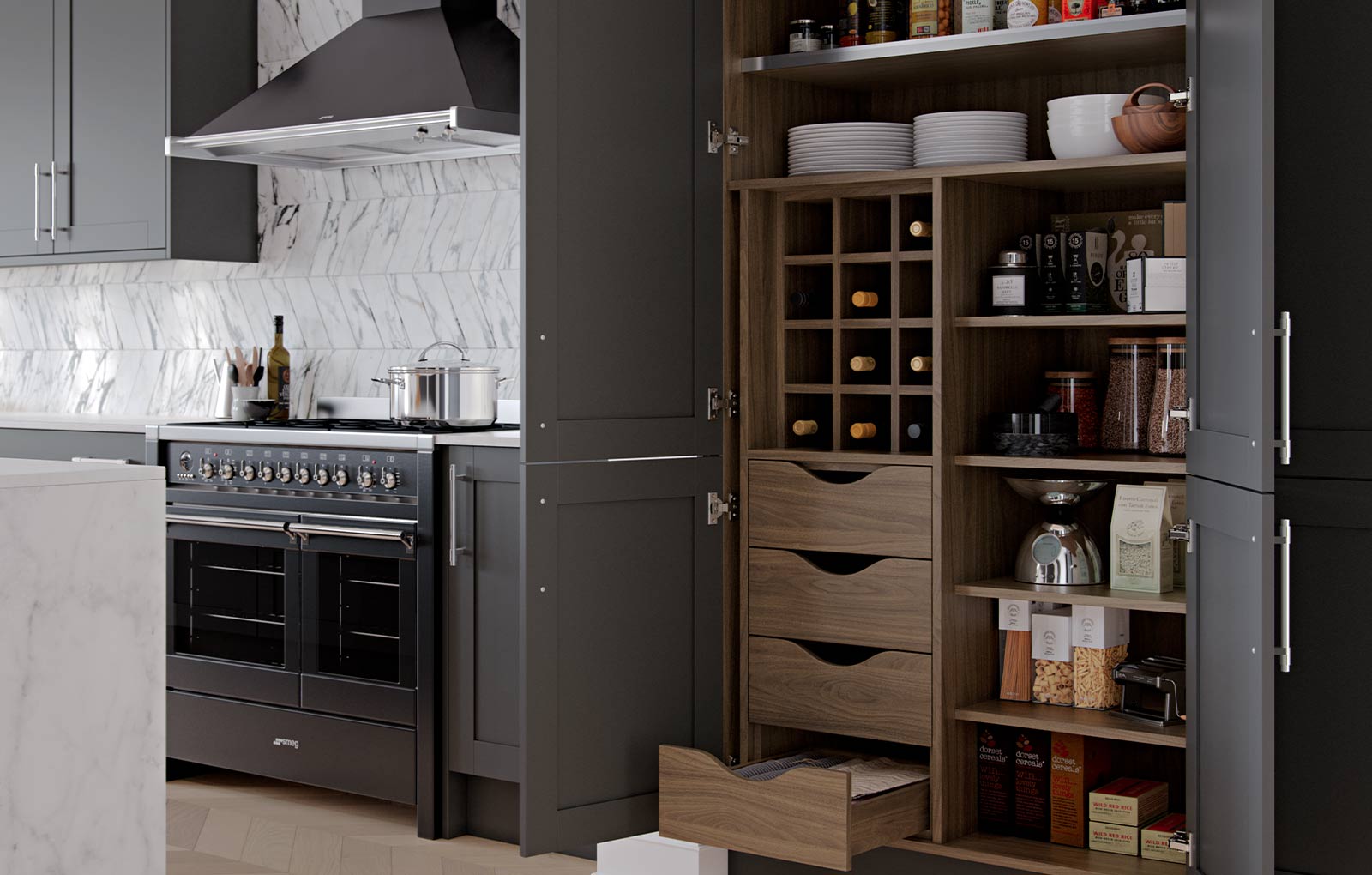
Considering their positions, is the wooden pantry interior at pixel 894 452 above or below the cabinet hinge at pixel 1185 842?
above

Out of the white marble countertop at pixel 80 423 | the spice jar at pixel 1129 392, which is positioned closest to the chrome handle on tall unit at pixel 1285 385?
the spice jar at pixel 1129 392

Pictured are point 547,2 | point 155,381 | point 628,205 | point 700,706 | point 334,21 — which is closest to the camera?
point 547,2

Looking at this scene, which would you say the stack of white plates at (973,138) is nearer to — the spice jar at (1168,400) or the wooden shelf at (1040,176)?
the wooden shelf at (1040,176)

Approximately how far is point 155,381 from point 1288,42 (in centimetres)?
357

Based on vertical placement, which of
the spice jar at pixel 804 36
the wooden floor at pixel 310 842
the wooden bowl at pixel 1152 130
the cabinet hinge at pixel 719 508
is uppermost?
the spice jar at pixel 804 36

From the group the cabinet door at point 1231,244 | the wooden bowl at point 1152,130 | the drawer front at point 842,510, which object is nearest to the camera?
the cabinet door at point 1231,244

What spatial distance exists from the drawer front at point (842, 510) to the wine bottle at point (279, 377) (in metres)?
1.69

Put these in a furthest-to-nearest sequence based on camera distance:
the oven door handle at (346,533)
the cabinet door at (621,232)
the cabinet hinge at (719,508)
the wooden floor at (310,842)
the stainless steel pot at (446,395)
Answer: the stainless steel pot at (446,395) < the oven door handle at (346,533) < the wooden floor at (310,842) < the cabinet hinge at (719,508) < the cabinet door at (621,232)

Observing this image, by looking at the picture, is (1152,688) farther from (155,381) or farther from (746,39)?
(155,381)

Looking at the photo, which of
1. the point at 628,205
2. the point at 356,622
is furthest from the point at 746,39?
the point at 356,622

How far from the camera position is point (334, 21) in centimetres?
443

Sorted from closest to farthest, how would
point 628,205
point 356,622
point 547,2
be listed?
point 547,2 < point 628,205 < point 356,622

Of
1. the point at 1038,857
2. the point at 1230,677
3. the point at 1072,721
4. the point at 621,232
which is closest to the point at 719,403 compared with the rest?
the point at 621,232

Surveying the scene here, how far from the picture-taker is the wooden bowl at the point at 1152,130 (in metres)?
2.93
